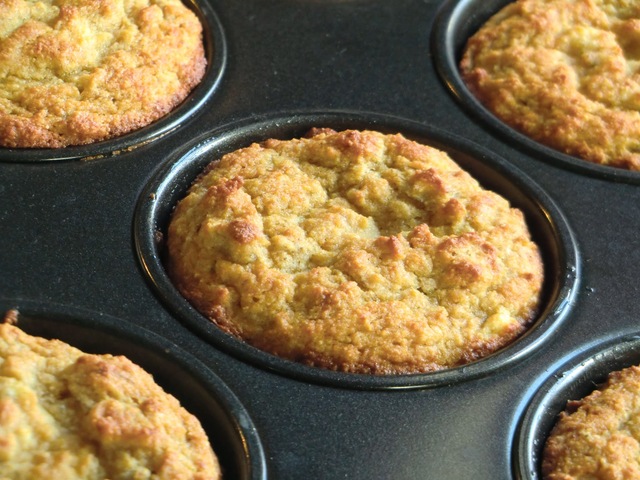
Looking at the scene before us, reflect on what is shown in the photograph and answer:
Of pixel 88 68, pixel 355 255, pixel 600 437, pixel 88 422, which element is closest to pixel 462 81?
pixel 355 255

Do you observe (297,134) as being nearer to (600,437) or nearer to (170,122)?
(170,122)

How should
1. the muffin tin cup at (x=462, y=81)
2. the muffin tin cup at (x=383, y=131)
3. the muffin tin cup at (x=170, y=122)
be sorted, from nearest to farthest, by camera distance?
1. the muffin tin cup at (x=383, y=131)
2. the muffin tin cup at (x=170, y=122)
3. the muffin tin cup at (x=462, y=81)

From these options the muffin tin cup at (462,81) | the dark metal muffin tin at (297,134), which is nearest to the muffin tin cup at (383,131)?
the dark metal muffin tin at (297,134)

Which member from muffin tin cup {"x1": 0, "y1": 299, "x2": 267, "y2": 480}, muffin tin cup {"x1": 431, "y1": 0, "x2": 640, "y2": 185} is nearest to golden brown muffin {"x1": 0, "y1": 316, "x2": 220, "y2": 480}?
muffin tin cup {"x1": 0, "y1": 299, "x2": 267, "y2": 480}

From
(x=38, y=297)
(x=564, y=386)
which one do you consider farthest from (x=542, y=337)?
(x=38, y=297)

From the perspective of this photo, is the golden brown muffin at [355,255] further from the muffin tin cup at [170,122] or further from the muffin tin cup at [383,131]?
the muffin tin cup at [170,122]
